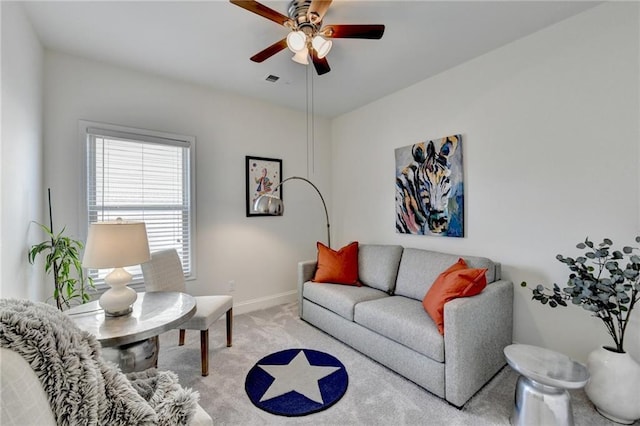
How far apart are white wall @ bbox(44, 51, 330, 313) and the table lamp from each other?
4.15 ft

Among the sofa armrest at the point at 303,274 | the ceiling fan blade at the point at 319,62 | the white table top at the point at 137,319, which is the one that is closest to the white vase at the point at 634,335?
the sofa armrest at the point at 303,274

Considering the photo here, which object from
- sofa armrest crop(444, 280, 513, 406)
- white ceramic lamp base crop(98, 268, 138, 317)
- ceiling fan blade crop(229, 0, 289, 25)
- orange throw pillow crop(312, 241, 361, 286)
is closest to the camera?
ceiling fan blade crop(229, 0, 289, 25)

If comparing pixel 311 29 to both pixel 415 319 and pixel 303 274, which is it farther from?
pixel 303 274

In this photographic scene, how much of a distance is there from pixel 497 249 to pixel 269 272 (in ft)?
8.56

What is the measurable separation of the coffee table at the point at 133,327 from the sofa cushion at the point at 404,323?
1394 mm

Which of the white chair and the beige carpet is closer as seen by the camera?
the beige carpet

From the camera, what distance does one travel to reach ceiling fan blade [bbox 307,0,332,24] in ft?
5.76

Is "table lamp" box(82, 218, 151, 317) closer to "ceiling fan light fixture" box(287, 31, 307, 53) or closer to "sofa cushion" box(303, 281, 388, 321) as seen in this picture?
"ceiling fan light fixture" box(287, 31, 307, 53)

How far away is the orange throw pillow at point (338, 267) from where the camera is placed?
3.24m

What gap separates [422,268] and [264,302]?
2.05 metres

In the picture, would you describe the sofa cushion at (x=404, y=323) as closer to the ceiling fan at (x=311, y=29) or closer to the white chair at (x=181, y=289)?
the white chair at (x=181, y=289)

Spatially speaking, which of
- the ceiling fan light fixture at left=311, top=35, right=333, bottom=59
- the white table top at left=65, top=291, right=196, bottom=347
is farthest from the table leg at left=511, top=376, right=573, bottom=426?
the ceiling fan light fixture at left=311, top=35, right=333, bottom=59

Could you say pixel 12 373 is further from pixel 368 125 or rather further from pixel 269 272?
pixel 368 125

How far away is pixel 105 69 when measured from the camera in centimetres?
279
